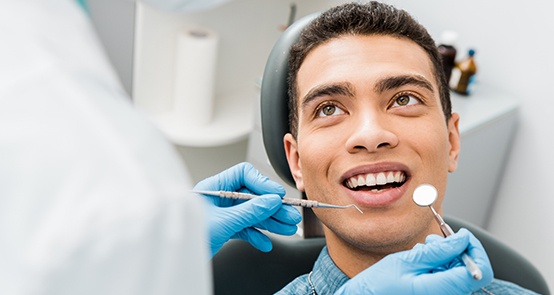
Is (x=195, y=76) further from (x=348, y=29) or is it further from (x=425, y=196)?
(x=425, y=196)

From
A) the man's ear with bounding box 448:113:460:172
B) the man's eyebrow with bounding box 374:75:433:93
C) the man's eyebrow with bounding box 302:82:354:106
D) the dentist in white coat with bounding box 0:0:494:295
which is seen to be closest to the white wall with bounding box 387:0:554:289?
the man's ear with bounding box 448:113:460:172

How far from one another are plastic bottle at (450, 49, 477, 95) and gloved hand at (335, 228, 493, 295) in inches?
50.5

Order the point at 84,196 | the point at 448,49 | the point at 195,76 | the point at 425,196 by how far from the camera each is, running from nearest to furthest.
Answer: the point at 84,196 → the point at 425,196 → the point at 448,49 → the point at 195,76

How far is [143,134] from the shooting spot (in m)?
0.48

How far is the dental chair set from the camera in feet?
4.41

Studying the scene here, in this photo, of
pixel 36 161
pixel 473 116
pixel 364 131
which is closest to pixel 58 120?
pixel 36 161

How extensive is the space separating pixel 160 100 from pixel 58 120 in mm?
2202

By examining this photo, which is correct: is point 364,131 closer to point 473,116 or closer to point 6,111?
point 6,111

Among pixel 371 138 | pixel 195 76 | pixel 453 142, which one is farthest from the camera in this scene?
pixel 195 76

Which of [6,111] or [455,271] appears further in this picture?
[455,271]

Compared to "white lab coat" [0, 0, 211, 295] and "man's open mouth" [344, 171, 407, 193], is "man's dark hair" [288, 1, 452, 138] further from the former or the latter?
"white lab coat" [0, 0, 211, 295]

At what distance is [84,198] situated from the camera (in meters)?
0.43

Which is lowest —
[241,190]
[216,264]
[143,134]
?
[216,264]

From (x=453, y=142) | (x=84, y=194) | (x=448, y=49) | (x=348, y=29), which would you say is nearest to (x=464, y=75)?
(x=448, y=49)
